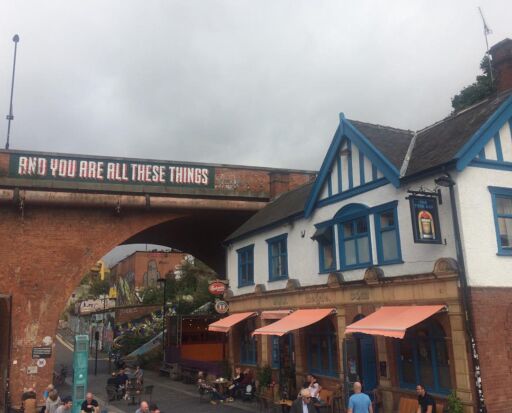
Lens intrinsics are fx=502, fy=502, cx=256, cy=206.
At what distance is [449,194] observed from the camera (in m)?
12.4

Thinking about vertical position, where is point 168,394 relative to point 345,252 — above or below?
below

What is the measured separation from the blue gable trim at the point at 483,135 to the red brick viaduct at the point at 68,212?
44.6ft

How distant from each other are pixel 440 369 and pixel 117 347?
3226 centimetres

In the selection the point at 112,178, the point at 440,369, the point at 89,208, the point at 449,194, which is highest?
the point at 112,178

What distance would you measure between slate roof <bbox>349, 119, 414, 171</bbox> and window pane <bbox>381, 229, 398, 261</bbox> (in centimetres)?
192

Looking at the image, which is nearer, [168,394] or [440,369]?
[440,369]

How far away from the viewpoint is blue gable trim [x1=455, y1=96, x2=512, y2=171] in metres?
12.2

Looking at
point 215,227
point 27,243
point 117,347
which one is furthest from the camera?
point 117,347

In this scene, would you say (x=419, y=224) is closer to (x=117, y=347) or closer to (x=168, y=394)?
(x=168, y=394)

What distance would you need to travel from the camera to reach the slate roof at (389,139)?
48.8ft

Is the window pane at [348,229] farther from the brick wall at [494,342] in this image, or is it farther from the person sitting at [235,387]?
the person sitting at [235,387]

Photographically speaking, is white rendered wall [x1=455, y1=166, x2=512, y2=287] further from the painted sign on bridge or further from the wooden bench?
the painted sign on bridge

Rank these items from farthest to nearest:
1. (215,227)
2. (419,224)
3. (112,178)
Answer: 1. (215,227)
2. (112,178)
3. (419,224)

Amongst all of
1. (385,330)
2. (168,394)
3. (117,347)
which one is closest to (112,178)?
(168,394)
